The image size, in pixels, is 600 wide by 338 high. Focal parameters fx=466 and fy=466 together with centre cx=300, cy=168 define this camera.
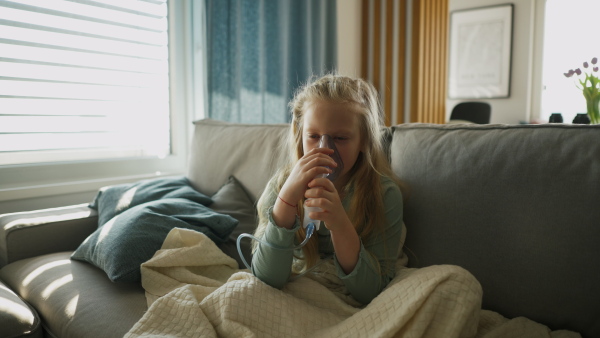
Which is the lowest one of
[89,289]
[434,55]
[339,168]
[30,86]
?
[89,289]

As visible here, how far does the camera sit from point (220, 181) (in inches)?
73.2

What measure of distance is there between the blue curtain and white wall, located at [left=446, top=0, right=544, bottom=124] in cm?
262

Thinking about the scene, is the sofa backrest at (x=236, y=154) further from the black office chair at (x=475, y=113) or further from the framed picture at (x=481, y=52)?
the framed picture at (x=481, y=52)

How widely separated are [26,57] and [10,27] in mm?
135

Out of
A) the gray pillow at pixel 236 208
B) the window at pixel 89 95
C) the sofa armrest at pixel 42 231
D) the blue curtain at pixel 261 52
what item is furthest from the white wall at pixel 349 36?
the sofa armrest at pixel 42 231

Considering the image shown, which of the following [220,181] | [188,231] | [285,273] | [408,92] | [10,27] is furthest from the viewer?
[408,92]

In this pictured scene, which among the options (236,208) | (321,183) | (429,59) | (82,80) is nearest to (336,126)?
(321,183)

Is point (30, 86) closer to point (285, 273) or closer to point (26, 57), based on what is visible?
point (26, 57)

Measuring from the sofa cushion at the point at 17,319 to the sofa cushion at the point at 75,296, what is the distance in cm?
5

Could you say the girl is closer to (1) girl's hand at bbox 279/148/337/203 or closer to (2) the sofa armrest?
(1) girl's hand at bbox 279/148/337/203

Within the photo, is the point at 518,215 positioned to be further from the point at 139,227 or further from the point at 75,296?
the point at 75,296

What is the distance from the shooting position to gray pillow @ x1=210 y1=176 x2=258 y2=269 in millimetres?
1556

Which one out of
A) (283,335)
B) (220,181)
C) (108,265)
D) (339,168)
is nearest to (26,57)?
(220,181)

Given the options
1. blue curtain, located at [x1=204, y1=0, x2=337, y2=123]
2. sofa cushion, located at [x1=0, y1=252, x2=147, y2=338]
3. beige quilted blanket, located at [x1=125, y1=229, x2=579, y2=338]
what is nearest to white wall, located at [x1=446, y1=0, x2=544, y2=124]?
blue curtain, located at [x1=204, y1=0, x2=337, y2=123]
